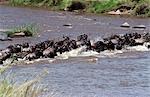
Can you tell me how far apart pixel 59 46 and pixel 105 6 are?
79.1 ft

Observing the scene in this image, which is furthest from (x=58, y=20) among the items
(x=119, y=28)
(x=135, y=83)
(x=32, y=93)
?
(x=32, y=93)

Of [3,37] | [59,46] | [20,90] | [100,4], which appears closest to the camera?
[20,90]

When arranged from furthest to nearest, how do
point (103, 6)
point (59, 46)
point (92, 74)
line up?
point (103, 6), point (59, 46), point (92, 74)

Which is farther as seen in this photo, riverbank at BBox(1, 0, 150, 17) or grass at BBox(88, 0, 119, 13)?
grass at BBox(88, 0, 119, 13)

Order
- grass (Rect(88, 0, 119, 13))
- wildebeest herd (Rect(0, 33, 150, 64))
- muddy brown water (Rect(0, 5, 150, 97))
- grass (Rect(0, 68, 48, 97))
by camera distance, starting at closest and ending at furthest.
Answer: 1. grass (Rect(0, 68, 48, 97))
2. muddy brown water (Rect(0, 5, 150, 97))
3. wildebeest herd (Rect(0, 33, 150, 64))
4. grass (Rect(88, 0, 119, 13))

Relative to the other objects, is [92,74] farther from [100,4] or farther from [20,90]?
[100,4]

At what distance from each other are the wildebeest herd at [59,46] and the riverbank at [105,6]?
16.3 meters

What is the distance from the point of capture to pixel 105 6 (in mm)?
45250

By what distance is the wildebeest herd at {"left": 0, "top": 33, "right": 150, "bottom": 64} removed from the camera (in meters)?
20.1

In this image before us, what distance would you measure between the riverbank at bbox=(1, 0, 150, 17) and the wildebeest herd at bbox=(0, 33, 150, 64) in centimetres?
1628

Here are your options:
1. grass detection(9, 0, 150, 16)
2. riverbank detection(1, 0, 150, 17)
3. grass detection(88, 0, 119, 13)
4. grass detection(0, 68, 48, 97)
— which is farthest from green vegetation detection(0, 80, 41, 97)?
grass detection(88, 0, 119, 13)

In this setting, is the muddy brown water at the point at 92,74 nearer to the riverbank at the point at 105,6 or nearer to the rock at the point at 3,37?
the rock at the point at 3,37

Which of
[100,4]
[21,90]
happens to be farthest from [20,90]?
→ [100,4]

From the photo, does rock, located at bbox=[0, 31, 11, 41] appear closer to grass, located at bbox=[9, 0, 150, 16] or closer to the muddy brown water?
the muddy brown water
